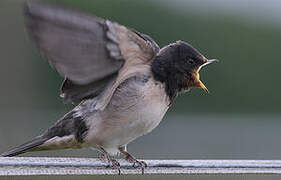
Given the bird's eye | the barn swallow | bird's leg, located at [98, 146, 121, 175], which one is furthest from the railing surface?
the bird's eye

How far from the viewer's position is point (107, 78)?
12.6 ft

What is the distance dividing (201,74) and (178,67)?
10630 mm

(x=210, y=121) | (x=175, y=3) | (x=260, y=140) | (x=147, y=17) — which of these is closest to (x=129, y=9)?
(x=147, y=17)

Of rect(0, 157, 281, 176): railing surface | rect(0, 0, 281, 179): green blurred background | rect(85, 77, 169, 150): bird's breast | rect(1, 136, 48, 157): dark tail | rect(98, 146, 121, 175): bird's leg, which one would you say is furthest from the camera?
rect(0, 0, 281, 179): green blurred background

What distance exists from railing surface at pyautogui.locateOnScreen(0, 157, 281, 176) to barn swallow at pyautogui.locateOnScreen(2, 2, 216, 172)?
0.74 ft

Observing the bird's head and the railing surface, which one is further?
the bird's head

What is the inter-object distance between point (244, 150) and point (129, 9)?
4.84 metres

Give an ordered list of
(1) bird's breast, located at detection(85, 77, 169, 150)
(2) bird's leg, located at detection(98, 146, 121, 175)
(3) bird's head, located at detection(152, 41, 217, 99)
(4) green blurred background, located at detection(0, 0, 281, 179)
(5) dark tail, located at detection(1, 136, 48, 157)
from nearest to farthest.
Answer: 1. (2) bird's leg, located at detection(98, 146, 121, 175)
2. (1) bird's breast, located at detection(85, 77, 169, 150)
3. (3) bird's head, located at detection(152, 41, 217, 99)
4. (5) dark tail, located at detection(1, 136, 48, 157)
5. (4) green blurred background, located at detection(0, 0, 281, 179)

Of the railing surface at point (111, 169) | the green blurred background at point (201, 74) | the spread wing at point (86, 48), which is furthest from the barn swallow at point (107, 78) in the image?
the green blurred background at point (201, 74)

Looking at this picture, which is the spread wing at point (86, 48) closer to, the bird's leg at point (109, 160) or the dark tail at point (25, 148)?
the bird's leg at point (109, 160)

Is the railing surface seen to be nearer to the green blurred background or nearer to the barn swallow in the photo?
the barn swallow

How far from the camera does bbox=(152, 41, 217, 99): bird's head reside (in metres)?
4.11

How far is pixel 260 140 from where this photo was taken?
12.4m

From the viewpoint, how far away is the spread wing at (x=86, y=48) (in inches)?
133
